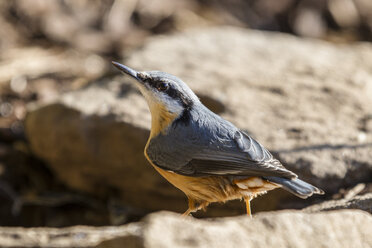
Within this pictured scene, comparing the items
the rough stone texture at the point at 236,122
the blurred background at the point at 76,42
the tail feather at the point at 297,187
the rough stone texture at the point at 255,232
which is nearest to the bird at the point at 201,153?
the tail feather at the point at 297,187

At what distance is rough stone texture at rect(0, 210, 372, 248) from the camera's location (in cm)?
291

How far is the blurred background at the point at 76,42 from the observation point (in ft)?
22.1

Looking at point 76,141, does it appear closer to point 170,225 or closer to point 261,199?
point 261,199

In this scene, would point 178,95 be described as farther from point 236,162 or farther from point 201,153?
point 236,162

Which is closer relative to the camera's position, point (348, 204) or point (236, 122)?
point (348, 204)

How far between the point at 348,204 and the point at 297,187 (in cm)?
80

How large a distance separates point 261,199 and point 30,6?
667 centimetres

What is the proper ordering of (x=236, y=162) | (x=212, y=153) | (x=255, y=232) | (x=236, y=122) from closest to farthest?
(x=255, y=232) → (x=236, y=162) → (x=212, y=153) → (x=236, y=122)

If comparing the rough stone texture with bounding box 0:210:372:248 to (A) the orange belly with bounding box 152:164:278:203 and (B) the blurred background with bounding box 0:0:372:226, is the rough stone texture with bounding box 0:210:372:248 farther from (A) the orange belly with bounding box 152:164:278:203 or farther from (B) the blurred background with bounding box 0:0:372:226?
(B) the blurred background with bounding box 0:0:372:226

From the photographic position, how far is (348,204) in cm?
441

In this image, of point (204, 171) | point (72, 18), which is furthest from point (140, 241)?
point (72, 18)

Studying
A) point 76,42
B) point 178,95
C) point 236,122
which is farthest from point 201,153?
point 76,42

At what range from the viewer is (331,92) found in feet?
21.2

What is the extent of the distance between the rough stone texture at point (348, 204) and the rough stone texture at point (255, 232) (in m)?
0.87
